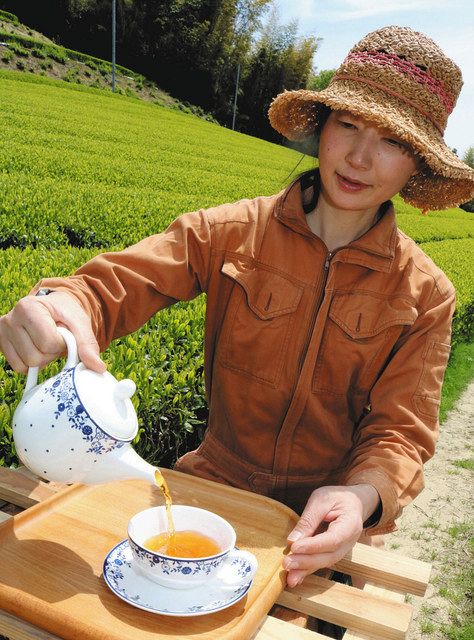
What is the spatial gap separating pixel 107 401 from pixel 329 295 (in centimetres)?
104

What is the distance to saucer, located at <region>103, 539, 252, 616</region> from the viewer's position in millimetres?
1292

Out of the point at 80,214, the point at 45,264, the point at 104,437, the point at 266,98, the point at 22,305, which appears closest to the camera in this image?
the point at 104,437

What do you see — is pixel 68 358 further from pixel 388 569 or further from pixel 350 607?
pixel 388 569

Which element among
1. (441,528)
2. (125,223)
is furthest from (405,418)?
(125,223)

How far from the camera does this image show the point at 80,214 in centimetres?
698

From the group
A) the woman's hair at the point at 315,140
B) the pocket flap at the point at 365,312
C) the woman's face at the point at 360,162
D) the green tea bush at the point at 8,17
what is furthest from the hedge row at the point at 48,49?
the pocket flap at the point at 365,312

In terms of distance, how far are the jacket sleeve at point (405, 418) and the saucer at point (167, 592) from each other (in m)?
0.61

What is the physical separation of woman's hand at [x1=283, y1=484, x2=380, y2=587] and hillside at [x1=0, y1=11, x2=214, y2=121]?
38.1 metres

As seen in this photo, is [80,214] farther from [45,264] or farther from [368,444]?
[368,444]

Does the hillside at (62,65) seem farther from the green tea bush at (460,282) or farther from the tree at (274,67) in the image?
the green tea bush at (460,282)

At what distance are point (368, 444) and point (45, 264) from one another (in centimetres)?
329

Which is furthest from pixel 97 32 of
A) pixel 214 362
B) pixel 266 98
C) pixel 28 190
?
pixel 214 362

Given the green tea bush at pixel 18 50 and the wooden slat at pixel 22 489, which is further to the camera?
the green tea bush at pixel 18 50

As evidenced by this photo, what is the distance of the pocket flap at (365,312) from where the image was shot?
220 cm
